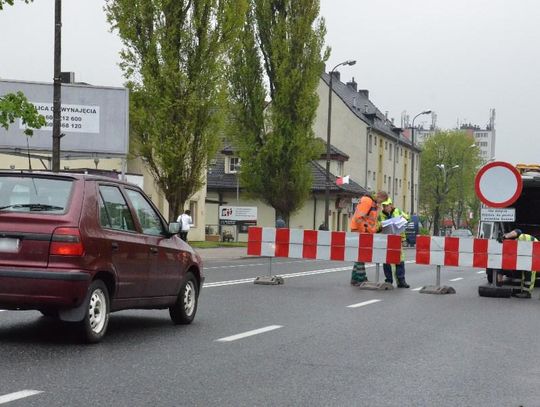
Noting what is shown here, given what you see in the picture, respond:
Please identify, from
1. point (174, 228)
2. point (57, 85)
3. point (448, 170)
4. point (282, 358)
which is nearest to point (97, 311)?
point (174, 228)

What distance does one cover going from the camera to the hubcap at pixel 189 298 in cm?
1113

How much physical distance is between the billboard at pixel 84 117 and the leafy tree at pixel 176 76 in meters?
4.47

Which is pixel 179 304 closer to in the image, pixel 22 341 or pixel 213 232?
pixel 22 341

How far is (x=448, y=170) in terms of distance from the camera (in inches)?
4215

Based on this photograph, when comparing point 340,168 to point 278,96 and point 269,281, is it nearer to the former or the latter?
point 278,96

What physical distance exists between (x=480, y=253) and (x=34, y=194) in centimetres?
1102

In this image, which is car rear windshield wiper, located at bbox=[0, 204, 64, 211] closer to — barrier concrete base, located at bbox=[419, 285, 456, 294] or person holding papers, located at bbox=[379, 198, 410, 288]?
barrier concrete base, located at bbox=[419, 285, 456, 294]

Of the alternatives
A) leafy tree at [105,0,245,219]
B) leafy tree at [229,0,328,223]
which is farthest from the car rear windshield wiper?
leafy tree at [229,0,328,223]

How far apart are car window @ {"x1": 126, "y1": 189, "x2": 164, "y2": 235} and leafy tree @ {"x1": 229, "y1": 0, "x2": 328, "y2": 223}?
36.8m

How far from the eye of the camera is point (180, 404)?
20.4ft

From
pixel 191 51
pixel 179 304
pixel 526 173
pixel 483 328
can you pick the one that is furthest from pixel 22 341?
pixel 191 51

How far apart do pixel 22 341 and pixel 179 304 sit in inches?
92.0

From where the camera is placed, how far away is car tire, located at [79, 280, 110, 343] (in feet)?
28.9

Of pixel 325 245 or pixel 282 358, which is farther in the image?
pixel 325 245
